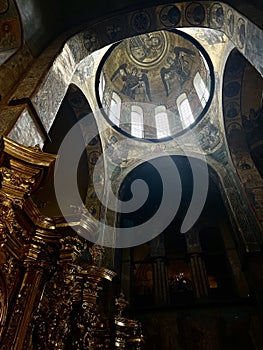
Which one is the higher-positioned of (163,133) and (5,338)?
(163,133)

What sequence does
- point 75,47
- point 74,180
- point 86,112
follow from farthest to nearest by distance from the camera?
1. point 86,112
2. point 74,180
3. point 75,47

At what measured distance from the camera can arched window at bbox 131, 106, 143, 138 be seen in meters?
10.2

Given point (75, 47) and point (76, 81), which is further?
point (76, 81)

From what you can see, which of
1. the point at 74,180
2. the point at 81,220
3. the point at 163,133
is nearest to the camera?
the point at 81,220

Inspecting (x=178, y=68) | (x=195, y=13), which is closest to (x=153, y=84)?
(x=178, y=68)

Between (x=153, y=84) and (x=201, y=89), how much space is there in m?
2.91

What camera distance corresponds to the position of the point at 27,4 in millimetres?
4332

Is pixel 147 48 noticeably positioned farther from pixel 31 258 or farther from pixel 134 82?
pixel 31 258

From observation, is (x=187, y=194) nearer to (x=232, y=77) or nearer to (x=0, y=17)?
(x=232, y=77)

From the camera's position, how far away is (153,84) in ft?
38.1

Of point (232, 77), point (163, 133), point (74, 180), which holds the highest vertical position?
point (163, 133)

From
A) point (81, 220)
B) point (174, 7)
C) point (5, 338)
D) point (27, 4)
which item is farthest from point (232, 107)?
point (5, 338)

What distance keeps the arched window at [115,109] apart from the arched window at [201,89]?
10.4ft

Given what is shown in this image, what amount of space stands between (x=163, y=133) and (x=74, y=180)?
4.81 m
